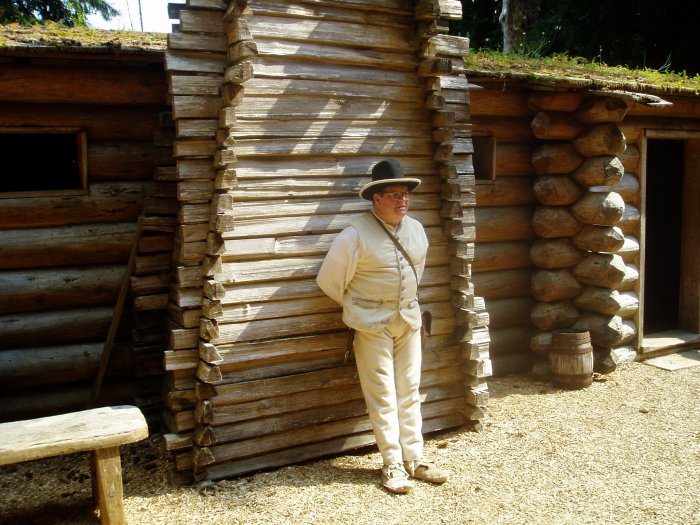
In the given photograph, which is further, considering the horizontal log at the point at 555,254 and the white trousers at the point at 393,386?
the horizontal log at the point at 555,254

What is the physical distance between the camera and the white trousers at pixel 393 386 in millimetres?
5398

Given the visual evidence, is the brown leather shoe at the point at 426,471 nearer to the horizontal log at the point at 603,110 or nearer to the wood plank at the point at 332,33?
the wood plank at the point at 332,33

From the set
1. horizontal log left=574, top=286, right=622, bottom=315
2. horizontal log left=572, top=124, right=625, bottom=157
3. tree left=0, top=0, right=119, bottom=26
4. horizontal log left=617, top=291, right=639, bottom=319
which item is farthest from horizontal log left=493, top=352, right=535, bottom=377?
tree left=0, top=0, right=119, bottom=26

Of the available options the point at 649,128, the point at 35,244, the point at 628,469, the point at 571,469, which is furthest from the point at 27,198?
the point at 649,128

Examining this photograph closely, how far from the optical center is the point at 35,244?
6.02 meters

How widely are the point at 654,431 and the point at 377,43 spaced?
13.9 ft

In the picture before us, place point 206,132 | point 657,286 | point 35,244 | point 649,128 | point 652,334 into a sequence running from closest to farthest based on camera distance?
point 206,132
point 35,244
point 649,128
point 652,334
point 657,286

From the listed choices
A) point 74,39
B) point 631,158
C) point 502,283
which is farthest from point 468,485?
point 631,158

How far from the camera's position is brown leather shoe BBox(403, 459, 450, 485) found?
17.6 ft

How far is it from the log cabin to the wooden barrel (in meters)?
1.55

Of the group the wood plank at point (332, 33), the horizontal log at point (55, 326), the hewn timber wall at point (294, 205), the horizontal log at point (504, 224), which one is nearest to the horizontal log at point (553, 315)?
the horizontal log at point (504, 224)

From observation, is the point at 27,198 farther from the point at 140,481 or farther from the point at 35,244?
the point at 140,481

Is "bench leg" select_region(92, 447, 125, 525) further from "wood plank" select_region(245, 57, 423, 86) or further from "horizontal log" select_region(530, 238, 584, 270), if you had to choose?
"horizontal log" select_region(530, 238, 584, 270)

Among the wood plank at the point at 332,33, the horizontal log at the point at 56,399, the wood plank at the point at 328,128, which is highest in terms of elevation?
the wood plank at the point at 332,33
